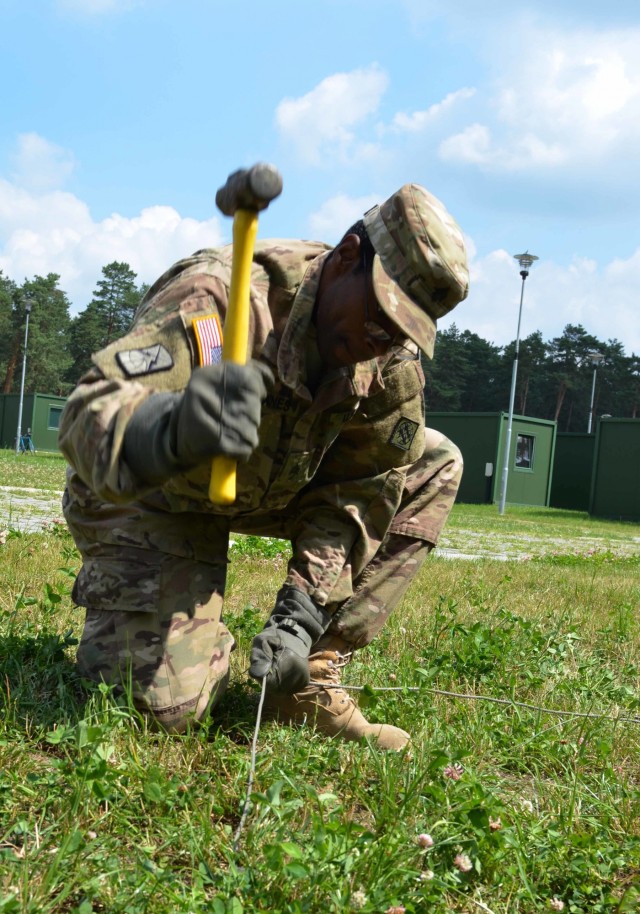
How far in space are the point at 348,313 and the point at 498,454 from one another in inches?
985

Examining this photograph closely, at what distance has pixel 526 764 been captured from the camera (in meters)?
2.61

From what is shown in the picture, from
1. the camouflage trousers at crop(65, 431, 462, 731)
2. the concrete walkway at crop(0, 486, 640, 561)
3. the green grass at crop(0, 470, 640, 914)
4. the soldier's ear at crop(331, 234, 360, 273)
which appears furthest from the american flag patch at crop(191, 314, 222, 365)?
the concrete walkway at crop(0, 486, 640, 561)

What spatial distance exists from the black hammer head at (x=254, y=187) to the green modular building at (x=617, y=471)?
25160 mm

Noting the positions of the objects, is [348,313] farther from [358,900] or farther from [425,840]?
[358,900]

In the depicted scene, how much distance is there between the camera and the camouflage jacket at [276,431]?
2059 mm

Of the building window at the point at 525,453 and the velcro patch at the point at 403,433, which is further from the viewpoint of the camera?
the building window at the point at 525,453

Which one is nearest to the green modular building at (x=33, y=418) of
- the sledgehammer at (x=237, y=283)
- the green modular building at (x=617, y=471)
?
the green modular building at (x=617, y=471)

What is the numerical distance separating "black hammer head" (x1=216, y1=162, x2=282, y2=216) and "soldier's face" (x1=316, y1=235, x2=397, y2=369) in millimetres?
668

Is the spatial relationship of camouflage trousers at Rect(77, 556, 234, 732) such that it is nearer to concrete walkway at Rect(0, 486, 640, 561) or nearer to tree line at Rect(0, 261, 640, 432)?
concrete walkway at Rect(0, 486, 640, 561)

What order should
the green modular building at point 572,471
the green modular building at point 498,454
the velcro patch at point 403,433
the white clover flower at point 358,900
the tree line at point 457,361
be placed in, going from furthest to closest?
the tree line at point 457,361, the green modular building at point 572,471, the green modular building at point 498,454, the velcro patch at point 403,433, the white clover flower at point 358,900

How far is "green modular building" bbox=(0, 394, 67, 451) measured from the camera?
39.3 m

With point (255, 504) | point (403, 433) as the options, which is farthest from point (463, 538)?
point (255, 504)

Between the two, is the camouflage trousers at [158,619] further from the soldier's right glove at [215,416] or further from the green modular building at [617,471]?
the green modular building at [617,471]

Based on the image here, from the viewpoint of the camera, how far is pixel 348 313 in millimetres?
2508
